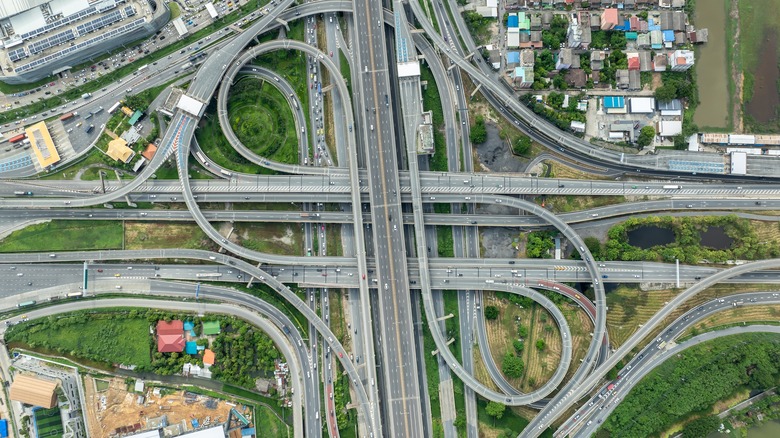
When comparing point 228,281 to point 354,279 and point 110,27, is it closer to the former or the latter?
point 354,279

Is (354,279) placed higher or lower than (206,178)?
lower

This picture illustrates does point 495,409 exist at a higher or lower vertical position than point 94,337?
lower

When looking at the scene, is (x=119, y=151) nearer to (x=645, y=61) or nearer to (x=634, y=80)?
(x=634, y=80)

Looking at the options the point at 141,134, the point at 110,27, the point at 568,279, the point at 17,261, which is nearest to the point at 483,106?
the point at 568,279

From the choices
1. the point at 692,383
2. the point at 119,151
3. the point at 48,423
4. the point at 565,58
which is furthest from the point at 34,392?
the point at 692,383

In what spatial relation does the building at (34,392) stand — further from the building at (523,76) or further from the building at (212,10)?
the building at (523,76)

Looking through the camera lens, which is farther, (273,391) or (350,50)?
(350,50)
